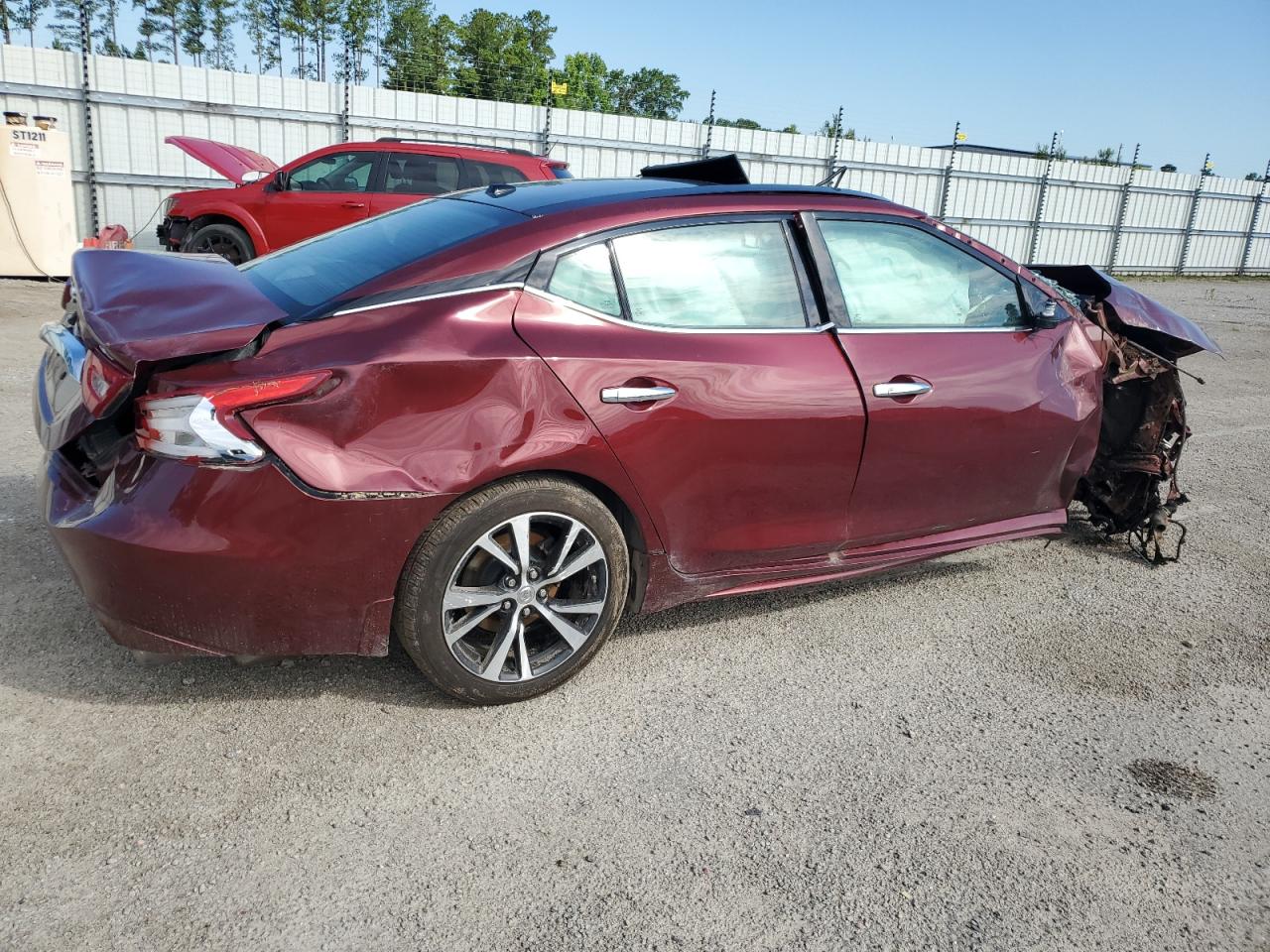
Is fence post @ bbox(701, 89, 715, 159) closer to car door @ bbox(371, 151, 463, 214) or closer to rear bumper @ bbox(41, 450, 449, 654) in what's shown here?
car door @ bbox(371, 151, 463, 214)

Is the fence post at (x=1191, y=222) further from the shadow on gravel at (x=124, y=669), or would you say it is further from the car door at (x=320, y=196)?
the shadow on gravel at (x=124, y=669)

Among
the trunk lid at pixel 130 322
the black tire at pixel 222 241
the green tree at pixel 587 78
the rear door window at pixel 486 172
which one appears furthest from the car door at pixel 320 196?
the green tree at pixel 587 78

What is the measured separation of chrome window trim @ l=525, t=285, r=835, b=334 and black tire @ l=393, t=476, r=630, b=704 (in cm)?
53

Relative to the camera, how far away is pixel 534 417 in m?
2.80

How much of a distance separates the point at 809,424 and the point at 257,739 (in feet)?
6.47

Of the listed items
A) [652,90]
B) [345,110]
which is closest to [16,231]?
[345,110]

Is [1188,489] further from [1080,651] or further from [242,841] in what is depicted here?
[242,841]

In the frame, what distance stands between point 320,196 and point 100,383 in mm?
8842

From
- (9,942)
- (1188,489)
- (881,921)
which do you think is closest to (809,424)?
(881,921)

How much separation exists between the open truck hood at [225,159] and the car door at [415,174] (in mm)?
1263

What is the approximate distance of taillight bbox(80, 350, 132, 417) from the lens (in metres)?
2.54

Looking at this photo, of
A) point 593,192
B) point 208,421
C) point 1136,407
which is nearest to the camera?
point 208,421

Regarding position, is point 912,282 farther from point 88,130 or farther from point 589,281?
point 88,130

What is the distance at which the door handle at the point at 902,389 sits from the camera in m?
3.42
